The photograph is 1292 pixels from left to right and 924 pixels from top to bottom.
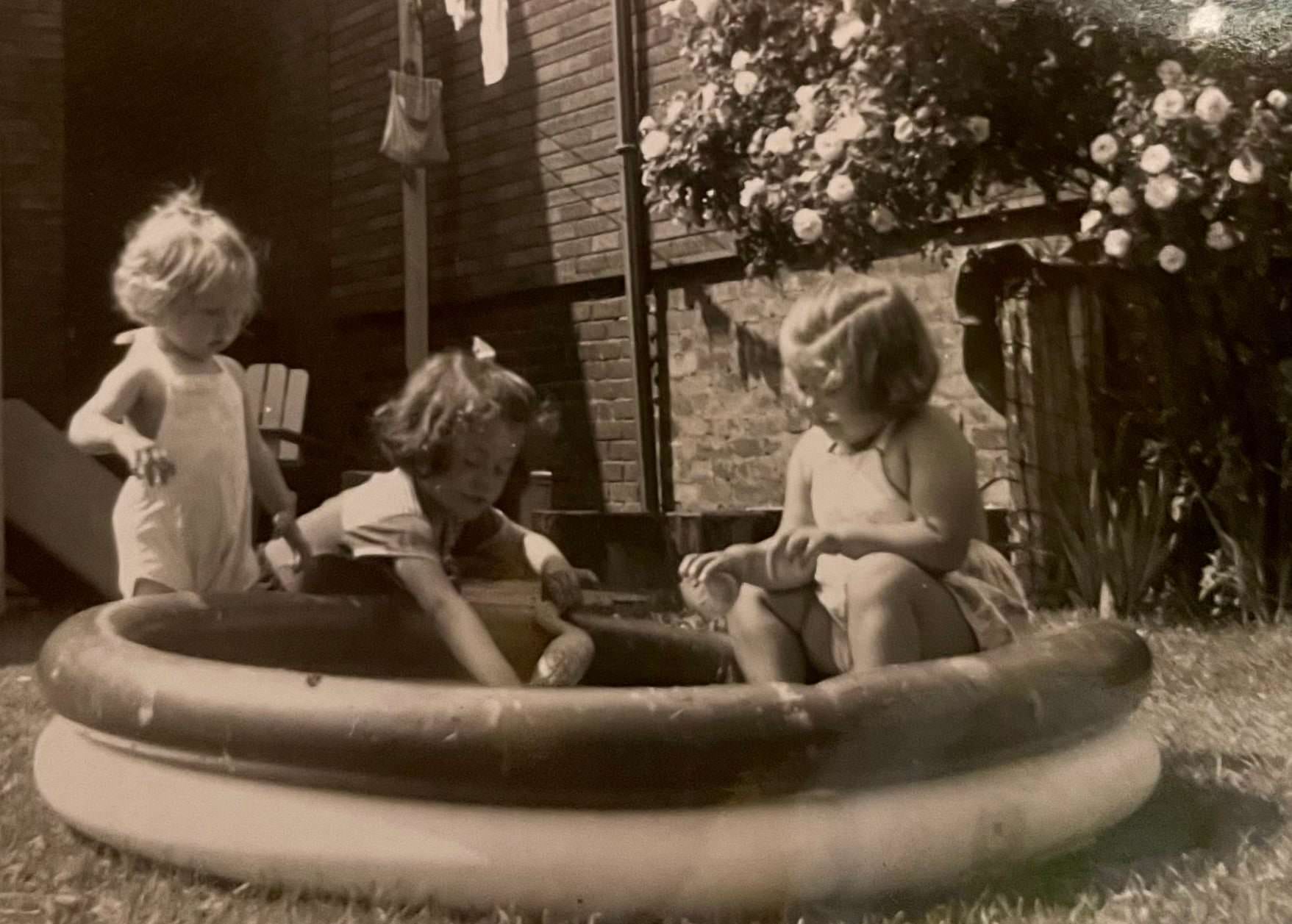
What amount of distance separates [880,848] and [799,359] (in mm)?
303

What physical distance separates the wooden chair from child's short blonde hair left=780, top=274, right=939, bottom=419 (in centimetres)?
50

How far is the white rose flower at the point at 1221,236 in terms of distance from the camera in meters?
1.12

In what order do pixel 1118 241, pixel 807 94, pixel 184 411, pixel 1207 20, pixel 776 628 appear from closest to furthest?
pixel 1207 20 < pixel 776 628 < pixel 184 411 < pixel 807 94 < pixel 1118 241

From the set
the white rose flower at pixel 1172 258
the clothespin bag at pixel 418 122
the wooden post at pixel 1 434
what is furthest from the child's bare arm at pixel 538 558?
the white rose flower at pixel 1172 258

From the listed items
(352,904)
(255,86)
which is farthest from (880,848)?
(255,86)

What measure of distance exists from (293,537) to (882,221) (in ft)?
1.89

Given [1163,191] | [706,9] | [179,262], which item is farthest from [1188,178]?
[179,262]

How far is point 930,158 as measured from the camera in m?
1.05

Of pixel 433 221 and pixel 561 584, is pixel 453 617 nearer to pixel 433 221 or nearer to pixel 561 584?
pixel 561 584

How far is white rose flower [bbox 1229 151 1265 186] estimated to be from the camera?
1.05m

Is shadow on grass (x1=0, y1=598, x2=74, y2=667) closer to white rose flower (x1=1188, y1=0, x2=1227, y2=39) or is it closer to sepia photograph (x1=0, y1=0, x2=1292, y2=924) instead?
sepia photograph (x1=0, y1=0, x2=1292, y2=924)

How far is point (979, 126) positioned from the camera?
1.04 m

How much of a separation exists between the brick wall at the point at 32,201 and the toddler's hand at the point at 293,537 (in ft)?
0.85

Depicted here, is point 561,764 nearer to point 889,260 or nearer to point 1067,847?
point 1067,847
